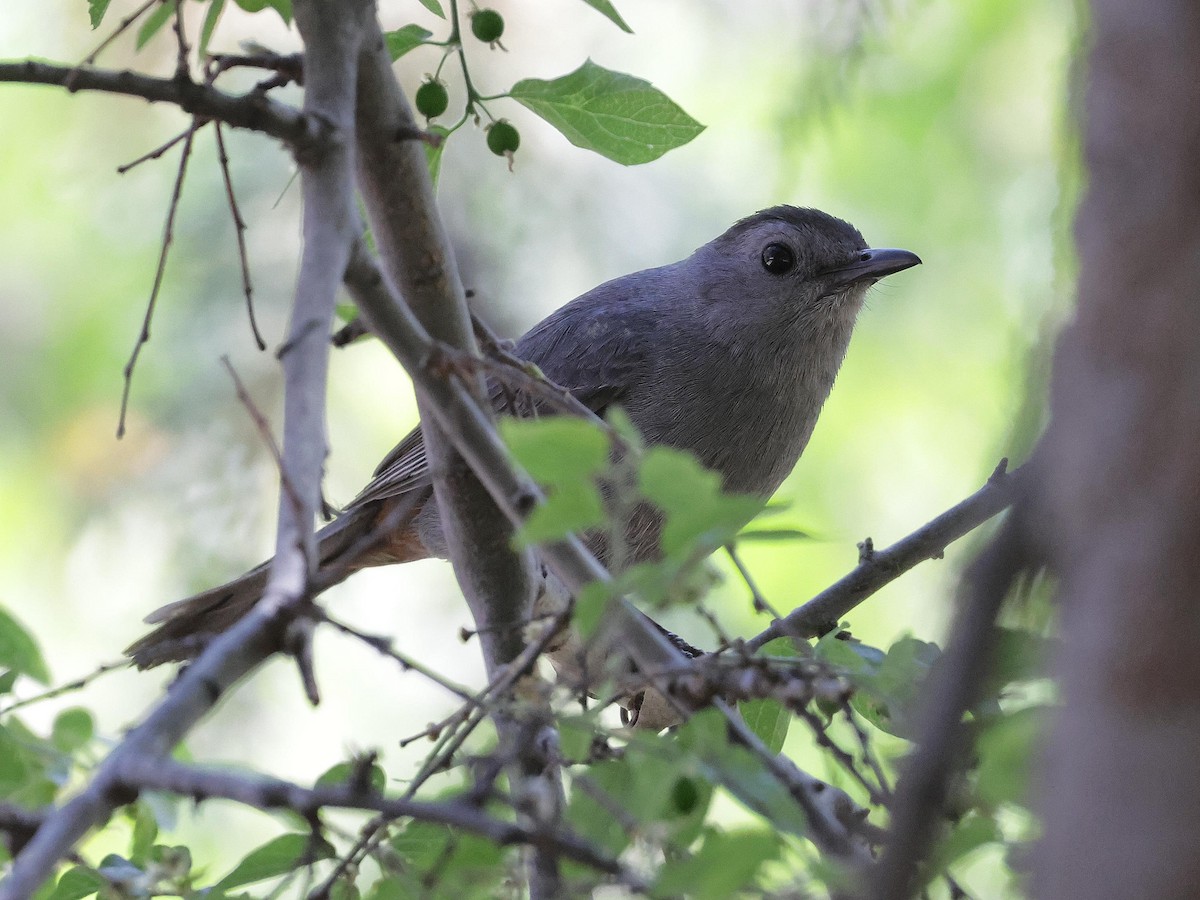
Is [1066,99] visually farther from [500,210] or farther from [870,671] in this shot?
[500,210]

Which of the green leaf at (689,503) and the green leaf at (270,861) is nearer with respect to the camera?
the green leaf at (689,503)

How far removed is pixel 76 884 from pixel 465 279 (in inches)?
169

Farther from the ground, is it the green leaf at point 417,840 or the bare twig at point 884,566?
the bare twig at point 884,566

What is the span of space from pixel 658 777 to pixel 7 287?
21.8 feet

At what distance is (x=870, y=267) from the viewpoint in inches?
191

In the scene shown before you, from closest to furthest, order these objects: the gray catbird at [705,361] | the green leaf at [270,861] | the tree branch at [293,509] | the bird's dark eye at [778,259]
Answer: the tree branch at [293,509] → the green leaf at [270,861] → the gray catbird at [705,361] → the bird's dark eye at [778,259]

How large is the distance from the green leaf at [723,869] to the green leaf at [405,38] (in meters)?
1.80

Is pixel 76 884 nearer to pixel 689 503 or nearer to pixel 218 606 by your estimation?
pixel 689 503

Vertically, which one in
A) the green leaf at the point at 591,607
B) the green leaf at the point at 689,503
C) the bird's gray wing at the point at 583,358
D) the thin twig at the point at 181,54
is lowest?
the green leaf at the point at 591,607

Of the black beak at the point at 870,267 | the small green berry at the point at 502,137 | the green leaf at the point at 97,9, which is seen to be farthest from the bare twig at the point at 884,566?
the black beak at the point at 870,267

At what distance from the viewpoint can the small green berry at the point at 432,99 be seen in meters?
2.70

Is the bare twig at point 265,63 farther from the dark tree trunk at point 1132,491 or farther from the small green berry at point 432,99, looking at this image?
the dark tree trunk at point 1132,491

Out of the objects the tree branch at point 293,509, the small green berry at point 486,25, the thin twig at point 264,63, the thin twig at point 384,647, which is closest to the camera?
the tree branch at point 293,509

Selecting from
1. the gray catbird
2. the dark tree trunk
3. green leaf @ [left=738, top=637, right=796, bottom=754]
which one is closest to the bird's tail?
the gray catbird
